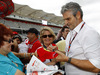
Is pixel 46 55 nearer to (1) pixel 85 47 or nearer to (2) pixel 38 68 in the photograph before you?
(2) pixel 38 68

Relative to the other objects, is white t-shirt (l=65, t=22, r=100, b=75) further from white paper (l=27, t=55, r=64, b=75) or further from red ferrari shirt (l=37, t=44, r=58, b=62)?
white paper (l=27, t=55, r=64, b=75)

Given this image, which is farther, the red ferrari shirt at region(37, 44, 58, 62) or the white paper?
the red ferrari shirt at region(37, 44, 58, 62)

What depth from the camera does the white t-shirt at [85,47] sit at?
1211 mm

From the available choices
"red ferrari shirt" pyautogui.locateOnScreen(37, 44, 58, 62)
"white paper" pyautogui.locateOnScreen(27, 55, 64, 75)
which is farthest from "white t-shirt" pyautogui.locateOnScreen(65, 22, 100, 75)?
"white paper" pyautogui.locateOnScreen(27, 55, 64, 75)

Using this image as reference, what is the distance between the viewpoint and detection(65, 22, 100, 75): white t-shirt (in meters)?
1.21

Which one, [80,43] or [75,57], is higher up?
[80,43]

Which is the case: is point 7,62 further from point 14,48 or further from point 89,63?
point 14,48

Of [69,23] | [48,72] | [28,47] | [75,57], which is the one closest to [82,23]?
[69,23]

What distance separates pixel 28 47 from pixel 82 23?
234 cm

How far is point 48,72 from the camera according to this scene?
1.19 metres

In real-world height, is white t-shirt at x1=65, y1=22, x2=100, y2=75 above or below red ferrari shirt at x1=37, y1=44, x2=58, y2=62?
above

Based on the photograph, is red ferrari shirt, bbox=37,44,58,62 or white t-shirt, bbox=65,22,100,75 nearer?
white t-shirt, bbox=65,22,100,75

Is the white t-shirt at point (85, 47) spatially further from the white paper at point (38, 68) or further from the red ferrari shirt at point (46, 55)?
the white paper at point (38, 68)

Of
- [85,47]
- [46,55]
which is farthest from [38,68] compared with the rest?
[85,47]
